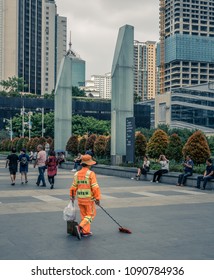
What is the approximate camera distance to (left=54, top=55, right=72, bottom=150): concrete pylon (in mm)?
37344

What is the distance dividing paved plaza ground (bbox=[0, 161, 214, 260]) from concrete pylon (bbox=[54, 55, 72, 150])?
22.3 m

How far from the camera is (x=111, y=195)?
51.8ft

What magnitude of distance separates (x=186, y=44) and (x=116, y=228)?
17277 centimetres

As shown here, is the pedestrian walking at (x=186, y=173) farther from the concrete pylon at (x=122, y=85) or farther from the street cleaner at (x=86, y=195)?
the street cleaner at (x=86, y=195)

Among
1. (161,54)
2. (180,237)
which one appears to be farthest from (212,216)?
(161,54)

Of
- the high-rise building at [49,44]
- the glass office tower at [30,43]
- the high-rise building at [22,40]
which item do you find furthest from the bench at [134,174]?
the high-rise building at [49,44]

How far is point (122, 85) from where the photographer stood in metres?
27.7

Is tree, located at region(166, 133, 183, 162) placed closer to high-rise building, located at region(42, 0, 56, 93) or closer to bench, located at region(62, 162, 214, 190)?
bench, located at region(62, 162, 214, 190)

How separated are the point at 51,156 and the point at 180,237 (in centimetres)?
998

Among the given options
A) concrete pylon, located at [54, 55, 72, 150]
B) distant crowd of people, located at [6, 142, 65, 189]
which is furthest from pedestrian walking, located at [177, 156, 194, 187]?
concrete pylon, located at [54, 55, 72, 150]

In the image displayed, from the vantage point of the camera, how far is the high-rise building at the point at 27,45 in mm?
158250

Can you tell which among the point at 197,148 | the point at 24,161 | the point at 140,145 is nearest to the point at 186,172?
the point at 197,148

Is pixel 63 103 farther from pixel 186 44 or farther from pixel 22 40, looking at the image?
pixel 186 44

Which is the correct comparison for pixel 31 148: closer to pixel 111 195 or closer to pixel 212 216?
pixel 111 195
